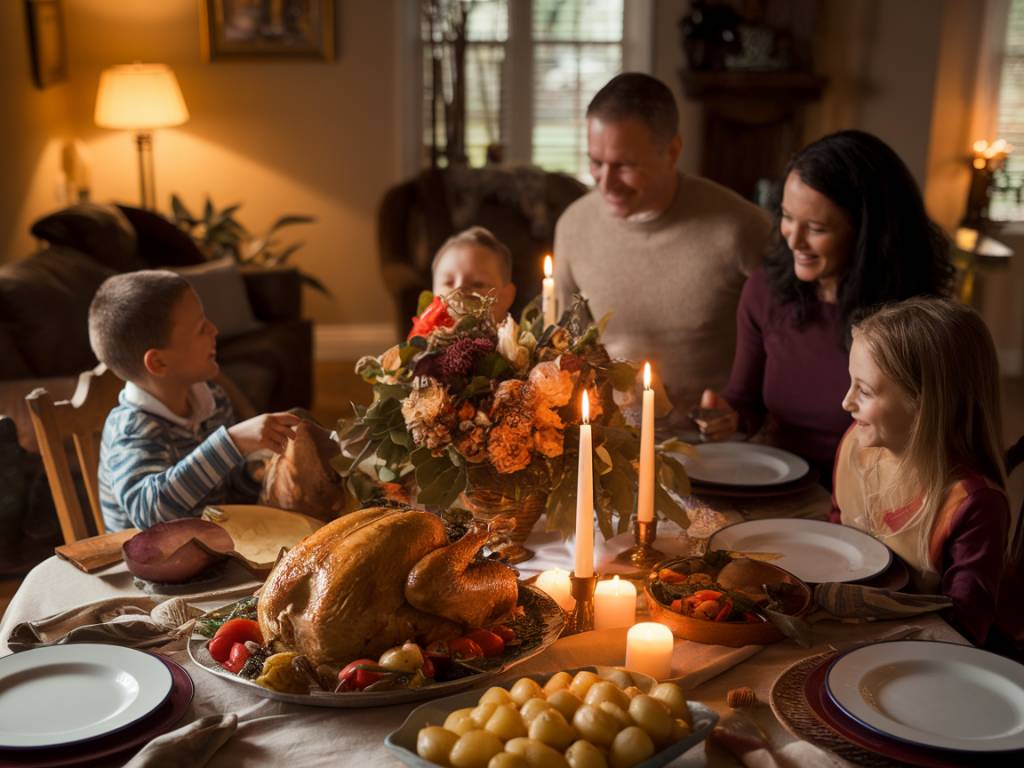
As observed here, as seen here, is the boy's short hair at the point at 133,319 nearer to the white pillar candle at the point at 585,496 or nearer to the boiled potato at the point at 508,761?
the white pillar candle at the point at 585,496

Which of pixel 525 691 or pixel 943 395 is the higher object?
pixel 943 395

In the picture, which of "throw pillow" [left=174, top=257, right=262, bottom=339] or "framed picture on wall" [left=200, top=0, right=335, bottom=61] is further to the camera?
"framed picture on wall" [left=200, top=0, right=335, bottom=61]

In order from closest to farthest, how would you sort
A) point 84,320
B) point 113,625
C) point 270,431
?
point 113,625
point 270,431
point 84,320

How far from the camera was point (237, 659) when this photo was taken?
119cm

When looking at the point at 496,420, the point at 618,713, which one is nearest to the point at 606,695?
the point at 618,713

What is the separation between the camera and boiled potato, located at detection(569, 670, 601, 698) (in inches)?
41.8

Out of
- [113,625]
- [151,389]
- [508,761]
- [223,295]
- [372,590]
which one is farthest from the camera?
[223,295]

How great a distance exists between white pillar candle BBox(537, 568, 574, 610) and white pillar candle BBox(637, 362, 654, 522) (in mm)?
121

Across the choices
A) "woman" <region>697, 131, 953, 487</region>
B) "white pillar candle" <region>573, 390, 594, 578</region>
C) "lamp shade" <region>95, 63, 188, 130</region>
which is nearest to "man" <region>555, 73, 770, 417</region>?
"woman" <region>697, 131, 953, 487</region>

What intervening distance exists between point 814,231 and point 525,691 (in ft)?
4.14

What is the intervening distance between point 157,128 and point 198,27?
0.58m

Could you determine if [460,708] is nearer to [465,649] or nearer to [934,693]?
[465,649]

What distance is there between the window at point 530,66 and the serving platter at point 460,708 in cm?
491

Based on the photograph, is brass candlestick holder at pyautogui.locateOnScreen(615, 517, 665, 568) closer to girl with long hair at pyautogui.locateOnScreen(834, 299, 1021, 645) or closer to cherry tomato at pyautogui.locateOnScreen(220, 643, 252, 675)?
girl with long hair at pyautogui.locateOnScreen(834, 299, 1021, 645)
